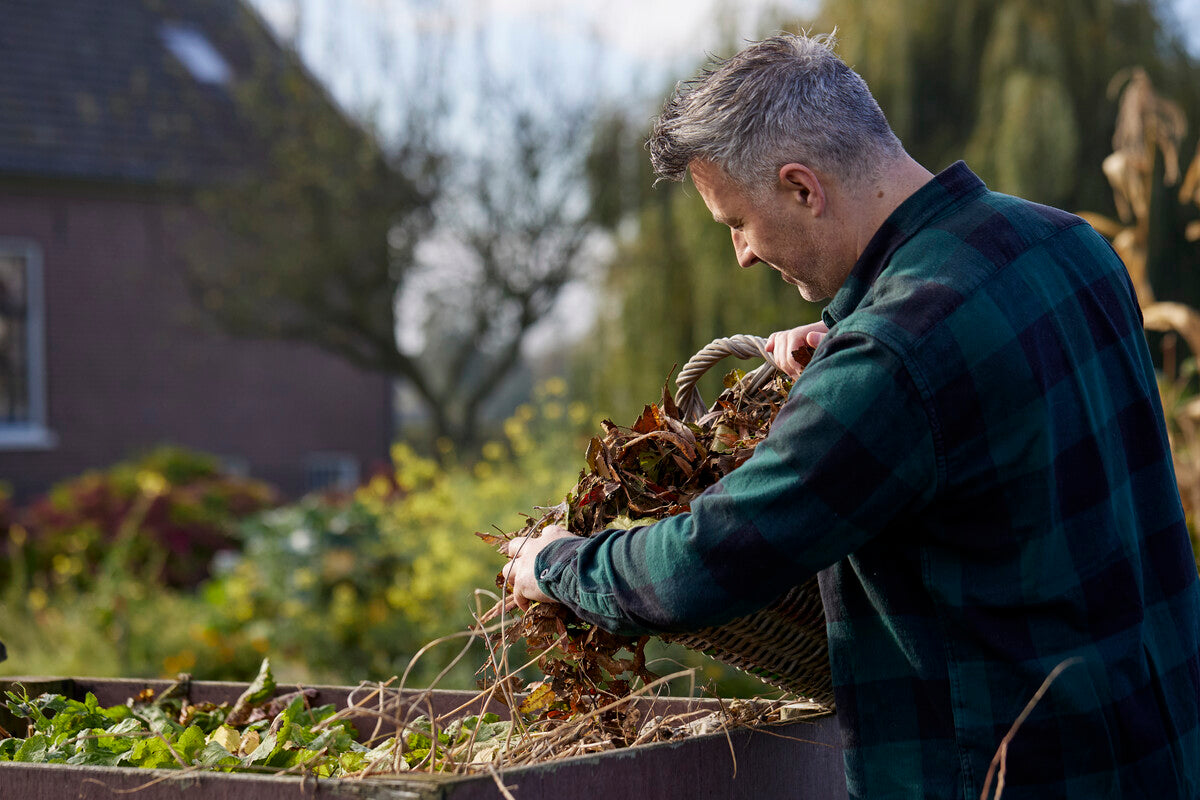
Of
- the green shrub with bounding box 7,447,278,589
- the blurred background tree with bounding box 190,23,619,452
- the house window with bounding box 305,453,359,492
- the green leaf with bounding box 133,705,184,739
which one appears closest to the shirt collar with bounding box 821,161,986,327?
the green leaf with bounding box 133,705,184,739

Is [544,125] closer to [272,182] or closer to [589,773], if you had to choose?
[272,182]

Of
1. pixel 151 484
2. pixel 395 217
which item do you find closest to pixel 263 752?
pixel 151 484

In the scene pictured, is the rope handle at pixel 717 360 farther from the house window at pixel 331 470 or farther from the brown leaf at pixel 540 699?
the house window at pixel 331 470

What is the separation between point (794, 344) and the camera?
1720mm

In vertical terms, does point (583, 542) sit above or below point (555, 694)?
above

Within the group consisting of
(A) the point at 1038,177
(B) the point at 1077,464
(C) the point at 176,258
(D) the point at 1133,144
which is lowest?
(B) the point at 1077,464

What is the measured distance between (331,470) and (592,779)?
618 inches

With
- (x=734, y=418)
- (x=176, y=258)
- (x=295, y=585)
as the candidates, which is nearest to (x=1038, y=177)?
(x=295, y=585)

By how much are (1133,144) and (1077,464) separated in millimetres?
2427

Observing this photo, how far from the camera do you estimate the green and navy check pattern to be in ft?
4.17

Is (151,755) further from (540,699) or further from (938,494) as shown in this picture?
(938,494)

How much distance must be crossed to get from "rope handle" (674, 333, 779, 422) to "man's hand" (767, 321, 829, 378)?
0.07 feet

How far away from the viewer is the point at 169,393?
14.8m

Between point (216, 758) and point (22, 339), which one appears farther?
point (22, 339)
